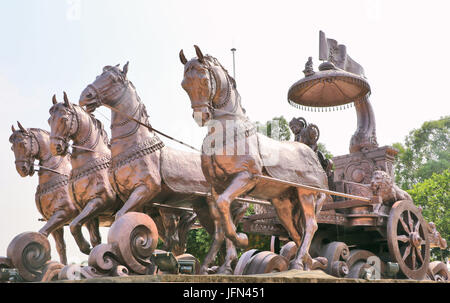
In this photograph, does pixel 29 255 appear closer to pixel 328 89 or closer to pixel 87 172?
pixel 87 172

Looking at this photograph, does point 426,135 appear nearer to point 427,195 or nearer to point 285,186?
point 427,195

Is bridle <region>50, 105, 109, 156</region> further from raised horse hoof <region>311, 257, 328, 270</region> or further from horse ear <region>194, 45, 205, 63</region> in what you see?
raised horse hoof <region>311, 257, 328, 270</region>

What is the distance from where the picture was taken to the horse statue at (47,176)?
25.3 ft

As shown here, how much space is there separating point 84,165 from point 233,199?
115 inches

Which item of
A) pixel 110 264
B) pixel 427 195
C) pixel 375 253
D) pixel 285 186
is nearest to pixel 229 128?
pixel 285 186

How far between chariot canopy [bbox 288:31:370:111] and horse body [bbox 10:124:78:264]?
14.5 ft

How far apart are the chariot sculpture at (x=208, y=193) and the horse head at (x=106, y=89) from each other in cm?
1

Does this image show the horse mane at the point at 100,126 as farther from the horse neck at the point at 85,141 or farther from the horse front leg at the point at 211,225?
the horse front leg at the point at 211,225

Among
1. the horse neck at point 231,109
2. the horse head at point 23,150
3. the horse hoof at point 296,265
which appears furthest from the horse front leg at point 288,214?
the horse head at point 23,150

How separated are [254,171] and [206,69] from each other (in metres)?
1.23

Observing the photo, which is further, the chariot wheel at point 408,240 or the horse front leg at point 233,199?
the chariot wheel at point 408,240

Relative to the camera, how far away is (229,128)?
5680 millimetres

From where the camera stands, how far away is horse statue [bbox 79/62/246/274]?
648 cm

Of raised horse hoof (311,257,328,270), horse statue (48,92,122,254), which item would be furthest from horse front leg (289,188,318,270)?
horse statue (48,92,122,254)
